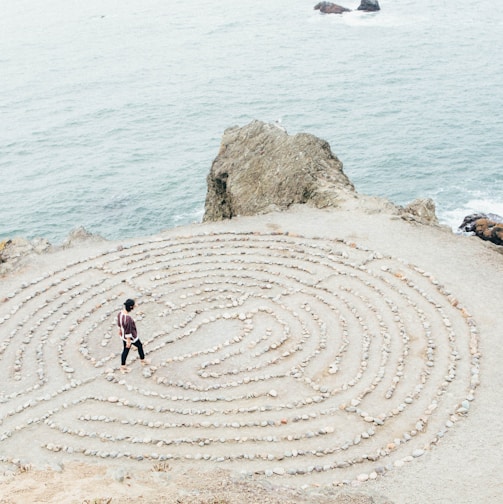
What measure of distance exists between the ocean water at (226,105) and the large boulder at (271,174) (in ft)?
36.7

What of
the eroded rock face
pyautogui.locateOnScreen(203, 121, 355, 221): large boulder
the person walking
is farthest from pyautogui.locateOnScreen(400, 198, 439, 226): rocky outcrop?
the eroded rock face

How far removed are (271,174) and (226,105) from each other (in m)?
34.4

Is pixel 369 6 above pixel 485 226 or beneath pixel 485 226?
above

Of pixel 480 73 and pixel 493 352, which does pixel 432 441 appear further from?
pixel 480 73

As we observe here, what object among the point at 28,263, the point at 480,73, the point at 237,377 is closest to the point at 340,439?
the point at 237,377

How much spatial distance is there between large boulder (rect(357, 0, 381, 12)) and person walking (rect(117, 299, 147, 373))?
8770 centimetres

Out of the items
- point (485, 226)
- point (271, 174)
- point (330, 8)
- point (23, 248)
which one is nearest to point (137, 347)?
point (23, 248)

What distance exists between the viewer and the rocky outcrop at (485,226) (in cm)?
3519

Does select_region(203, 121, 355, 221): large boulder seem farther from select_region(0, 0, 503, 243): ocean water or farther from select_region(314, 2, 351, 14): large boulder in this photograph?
select_region(314, 2, 351, 14): large boulder

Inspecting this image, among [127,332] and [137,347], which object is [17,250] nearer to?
[137,347]

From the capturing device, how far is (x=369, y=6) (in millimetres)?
95125

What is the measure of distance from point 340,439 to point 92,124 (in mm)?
53075

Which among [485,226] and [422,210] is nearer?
[422,210]

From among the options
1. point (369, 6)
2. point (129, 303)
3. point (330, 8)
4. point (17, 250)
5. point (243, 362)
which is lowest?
point (243, 362)
